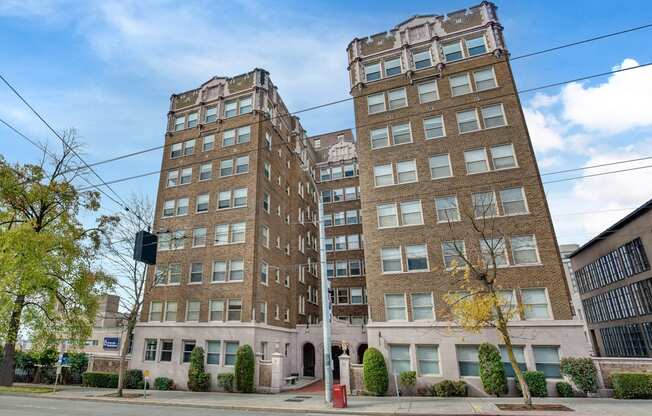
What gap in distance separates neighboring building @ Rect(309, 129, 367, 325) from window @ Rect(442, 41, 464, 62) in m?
20.7

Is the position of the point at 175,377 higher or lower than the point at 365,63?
lower

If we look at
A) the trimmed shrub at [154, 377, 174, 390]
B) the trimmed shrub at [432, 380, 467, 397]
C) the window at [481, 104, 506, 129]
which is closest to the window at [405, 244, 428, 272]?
the trimmed shrub at [432, 380, 467, 397]

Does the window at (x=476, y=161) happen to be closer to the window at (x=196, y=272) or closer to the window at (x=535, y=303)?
the window at (x=535, y=303)

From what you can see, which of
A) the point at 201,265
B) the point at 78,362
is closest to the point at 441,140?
the point at 201,265

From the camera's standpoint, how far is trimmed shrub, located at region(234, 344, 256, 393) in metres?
24.2

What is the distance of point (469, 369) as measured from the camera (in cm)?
2127

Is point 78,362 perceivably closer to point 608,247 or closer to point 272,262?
point 272,262

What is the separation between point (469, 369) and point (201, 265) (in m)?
22.0

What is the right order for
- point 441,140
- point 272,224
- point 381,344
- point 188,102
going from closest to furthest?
point 381,344 → point 441,140 → point 272,224 → point 188,102

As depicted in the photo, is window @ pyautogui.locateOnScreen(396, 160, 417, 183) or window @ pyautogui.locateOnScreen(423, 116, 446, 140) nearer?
window @ pyautogui.locateOnScreen(396, 160, 417, 183)

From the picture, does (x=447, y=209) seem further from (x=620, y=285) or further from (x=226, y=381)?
(x=620, y=285)

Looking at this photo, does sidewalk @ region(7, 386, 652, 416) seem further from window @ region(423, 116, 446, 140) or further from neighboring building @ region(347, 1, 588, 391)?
window @ region(423, 116, 446, 140)

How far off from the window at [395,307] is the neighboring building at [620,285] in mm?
25480

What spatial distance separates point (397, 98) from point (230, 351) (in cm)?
2442
